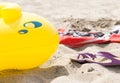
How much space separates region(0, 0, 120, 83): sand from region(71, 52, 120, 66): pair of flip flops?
0.15 feet

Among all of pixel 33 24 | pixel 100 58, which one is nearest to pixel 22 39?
pixel 33 24

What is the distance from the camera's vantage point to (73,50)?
4.20 m

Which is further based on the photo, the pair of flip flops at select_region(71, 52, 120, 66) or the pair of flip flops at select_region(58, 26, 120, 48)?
the pair of flip flops at select_region(58, 26, 120, 48)

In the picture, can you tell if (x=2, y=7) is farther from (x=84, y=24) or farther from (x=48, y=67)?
(x=84, y=24)

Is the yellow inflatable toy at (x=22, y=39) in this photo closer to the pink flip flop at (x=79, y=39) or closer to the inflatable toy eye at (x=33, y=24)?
the inflatable toy eye at (x=33, y=24)

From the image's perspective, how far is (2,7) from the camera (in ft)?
11.0

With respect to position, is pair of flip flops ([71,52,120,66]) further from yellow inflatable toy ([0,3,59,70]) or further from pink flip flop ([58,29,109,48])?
pink flip flop ([58,29,109,48])

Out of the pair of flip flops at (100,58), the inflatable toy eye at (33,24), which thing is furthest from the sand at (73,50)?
the inflatable toy eye at (33,24)

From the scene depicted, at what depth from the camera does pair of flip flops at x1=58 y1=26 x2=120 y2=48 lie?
14.1 ft

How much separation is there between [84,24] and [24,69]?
179 centimetres

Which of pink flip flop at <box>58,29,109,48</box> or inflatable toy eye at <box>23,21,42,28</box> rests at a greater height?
inflatable toy eye at <box>23,21,42,28</box>

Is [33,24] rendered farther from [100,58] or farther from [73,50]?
[73,50]

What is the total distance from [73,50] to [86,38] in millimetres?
247

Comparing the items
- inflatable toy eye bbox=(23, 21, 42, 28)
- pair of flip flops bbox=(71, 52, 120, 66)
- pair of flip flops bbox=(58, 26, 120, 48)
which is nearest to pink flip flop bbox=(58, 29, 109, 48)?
pair of flip flops bbox=(58, 26, 120, 48)
